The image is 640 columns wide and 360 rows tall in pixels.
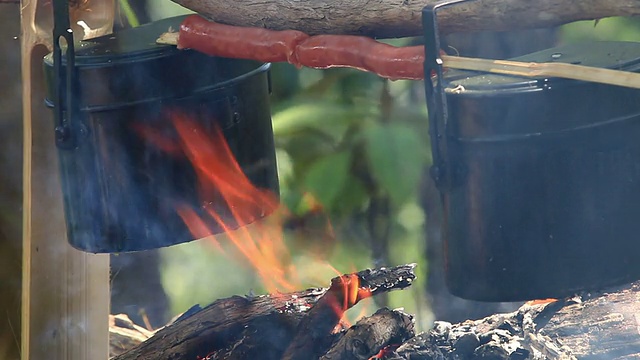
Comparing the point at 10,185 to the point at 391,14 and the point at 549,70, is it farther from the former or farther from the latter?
the point at 549,70

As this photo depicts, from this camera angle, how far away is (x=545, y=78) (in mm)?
1327

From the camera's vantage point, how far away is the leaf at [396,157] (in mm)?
3141

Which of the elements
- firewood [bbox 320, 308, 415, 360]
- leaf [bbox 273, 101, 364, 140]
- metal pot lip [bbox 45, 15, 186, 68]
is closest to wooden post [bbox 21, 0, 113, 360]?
metal pot lip [bbox 45, 15, 186, 68]

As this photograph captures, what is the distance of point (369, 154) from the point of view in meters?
3.20

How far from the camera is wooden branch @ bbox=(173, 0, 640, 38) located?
4.47 feet

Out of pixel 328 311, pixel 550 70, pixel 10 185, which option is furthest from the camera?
pixel 10 185

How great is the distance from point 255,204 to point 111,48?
55 cm

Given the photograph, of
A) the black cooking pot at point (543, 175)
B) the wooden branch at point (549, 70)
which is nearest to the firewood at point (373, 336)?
the black cooking pot at point (543, 175)

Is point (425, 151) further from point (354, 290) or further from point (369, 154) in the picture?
point (354, 290)

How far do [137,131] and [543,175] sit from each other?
100 cm

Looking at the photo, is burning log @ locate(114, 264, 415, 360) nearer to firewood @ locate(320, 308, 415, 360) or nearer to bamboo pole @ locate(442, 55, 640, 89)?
firewood @ locate(320, 308, 415, 360)

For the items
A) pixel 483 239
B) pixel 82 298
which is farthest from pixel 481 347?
pixel 82 298

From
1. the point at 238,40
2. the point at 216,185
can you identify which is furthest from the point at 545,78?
the point at 216,185

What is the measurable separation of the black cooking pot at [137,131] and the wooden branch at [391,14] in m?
0.18
